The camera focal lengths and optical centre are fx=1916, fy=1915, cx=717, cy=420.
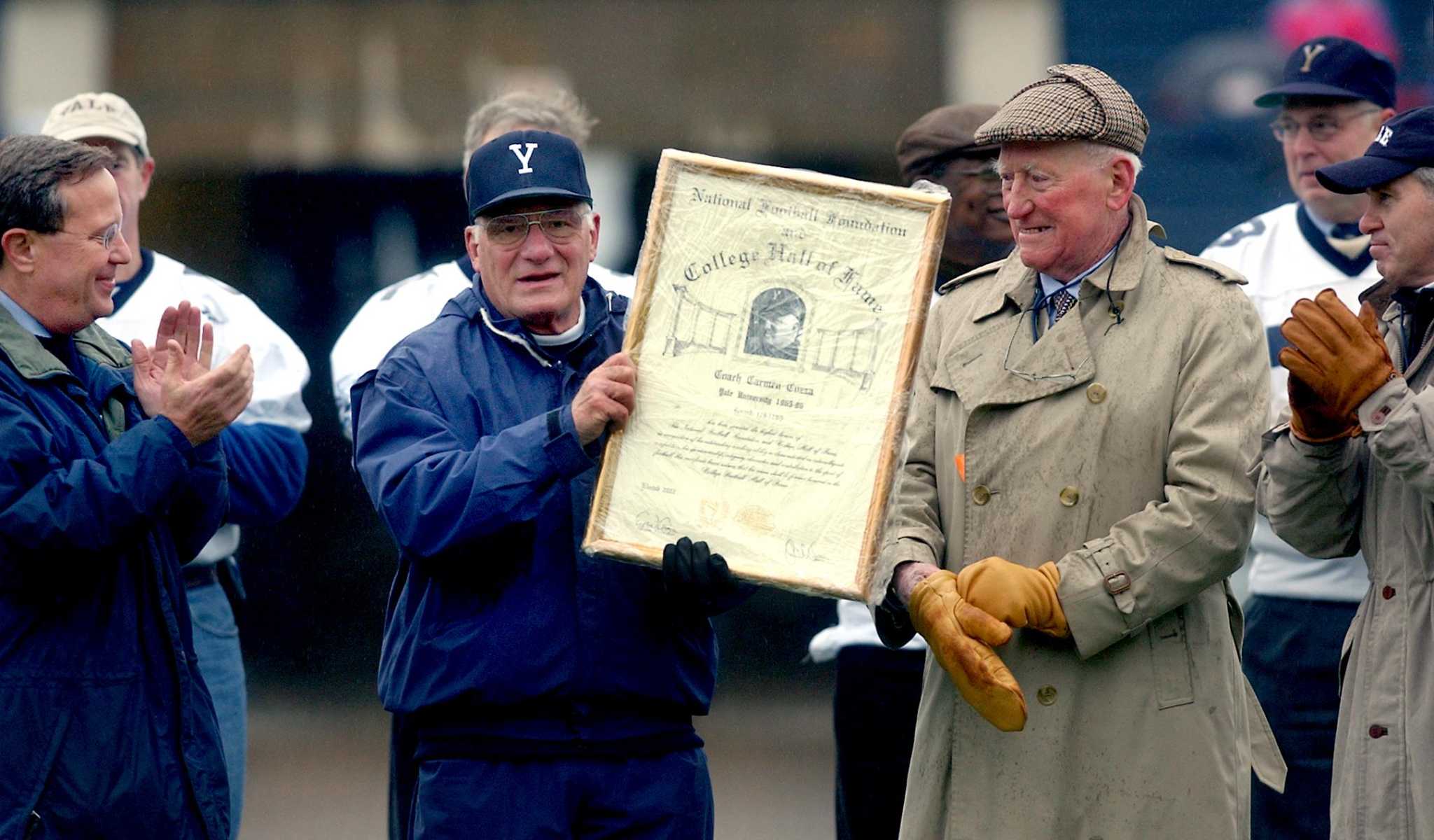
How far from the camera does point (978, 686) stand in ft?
10.6

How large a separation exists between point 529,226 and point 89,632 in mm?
1055

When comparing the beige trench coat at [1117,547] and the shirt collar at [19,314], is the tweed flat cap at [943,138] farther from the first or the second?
the shirt collar at [19,314]

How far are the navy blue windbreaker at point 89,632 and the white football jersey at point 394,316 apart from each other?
1.31 m

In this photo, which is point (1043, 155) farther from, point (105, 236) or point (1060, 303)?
point (105, 236)

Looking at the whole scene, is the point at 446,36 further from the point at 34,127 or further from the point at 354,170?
the point at 34,127

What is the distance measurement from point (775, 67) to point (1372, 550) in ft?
12.5

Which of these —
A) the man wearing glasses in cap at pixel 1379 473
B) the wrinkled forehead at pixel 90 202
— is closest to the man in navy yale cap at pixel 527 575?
the wrinkled forehead at pixel 90 202

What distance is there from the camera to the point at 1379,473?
135 inches

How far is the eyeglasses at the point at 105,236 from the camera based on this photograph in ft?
11.2

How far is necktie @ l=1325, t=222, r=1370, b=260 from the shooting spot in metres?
4.82

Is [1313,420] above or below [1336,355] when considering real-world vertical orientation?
below

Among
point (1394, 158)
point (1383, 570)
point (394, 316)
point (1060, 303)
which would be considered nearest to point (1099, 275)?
point (1060, 303)

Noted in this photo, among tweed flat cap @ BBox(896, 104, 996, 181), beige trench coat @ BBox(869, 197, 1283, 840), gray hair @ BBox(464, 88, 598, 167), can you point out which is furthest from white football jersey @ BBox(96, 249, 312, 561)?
beige trench coat @ BBox(869, 197, 1283, 840)

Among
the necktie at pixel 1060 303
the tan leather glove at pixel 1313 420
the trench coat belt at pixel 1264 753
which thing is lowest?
the trench coat belt at pixel 1264 753
